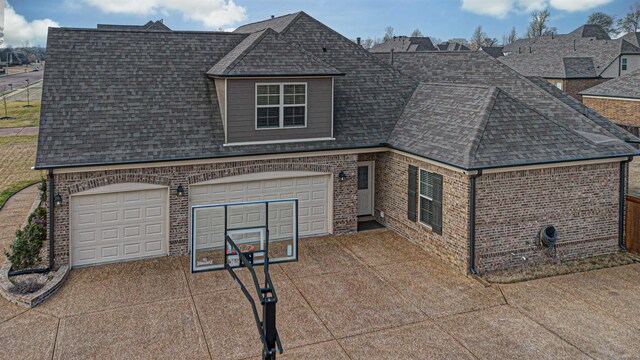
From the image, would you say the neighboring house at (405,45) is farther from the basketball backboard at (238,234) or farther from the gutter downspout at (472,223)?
the basketball backboard at (238,234)

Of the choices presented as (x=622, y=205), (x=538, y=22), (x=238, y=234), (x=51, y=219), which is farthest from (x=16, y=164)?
(x=538, y=22)

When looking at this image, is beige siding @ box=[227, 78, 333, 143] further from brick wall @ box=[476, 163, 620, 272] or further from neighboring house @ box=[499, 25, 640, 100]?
neighboring house @ box=[499, 25, 640, 100]

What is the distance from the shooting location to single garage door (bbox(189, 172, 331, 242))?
13.3 m

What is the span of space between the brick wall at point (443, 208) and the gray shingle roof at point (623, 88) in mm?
22950

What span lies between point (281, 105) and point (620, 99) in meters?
26.6

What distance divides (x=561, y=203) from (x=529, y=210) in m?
0.92

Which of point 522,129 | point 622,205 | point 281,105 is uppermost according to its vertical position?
point 281,105

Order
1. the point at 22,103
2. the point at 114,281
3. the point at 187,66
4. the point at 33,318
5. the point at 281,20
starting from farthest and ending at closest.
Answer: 1. the point at 22,103
2. the point at 281,20
3. the point at 187,66
4. the point at 114,281
5. the point at 33,318

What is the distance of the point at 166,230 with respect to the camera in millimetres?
12938

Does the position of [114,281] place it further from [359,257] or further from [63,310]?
[359,257]

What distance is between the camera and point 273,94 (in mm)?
13609

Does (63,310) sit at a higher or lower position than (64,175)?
lower

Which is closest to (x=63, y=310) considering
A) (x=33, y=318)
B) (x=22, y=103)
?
(x=33, y=318)

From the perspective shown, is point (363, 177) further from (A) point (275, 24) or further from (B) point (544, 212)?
(A) point (275, 24)
